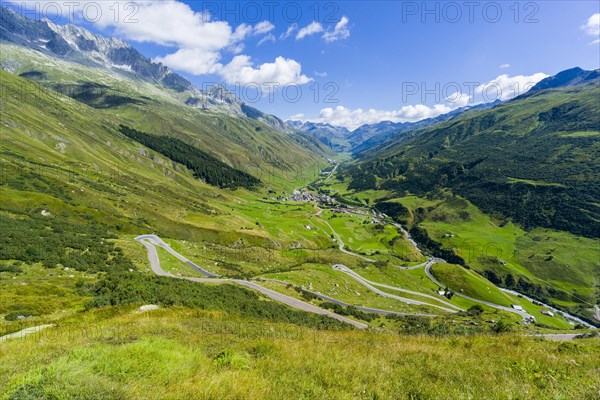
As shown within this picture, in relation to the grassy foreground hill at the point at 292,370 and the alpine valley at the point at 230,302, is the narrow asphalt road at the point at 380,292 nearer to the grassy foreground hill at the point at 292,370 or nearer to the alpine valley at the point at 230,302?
the alpine valley at the point at 230,302

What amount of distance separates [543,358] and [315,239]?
159 m

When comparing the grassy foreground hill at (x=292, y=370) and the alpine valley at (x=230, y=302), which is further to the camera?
the alpine valley at (x=230, y=302)

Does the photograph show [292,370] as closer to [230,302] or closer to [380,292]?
[230,302]

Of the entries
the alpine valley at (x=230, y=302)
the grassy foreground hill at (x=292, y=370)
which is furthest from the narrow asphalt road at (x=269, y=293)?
the grassy foreground hill at (x=292, y=370)

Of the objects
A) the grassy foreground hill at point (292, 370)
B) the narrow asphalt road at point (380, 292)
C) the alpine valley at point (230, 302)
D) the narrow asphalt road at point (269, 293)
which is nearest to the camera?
the grassy foreground hill at point (292, 370)

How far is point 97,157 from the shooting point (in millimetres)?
160000

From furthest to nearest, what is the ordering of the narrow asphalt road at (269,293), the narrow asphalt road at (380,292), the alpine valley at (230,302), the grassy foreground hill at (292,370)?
1. the narrow asphalt road at (380,292)
2. the narrow asphalt road at (269,293)
3. the alpine valley at (230,302)
4. the grassy foreground hill at (292,370)

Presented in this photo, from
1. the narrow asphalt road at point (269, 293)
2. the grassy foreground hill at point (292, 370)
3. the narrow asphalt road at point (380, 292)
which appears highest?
the grassy foreground hill at point (292, 370)

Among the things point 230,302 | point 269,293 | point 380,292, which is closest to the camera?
point 230,302

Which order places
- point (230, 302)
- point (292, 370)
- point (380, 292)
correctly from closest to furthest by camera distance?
point (292, 370) → point (230, 302) → point (380, 292)

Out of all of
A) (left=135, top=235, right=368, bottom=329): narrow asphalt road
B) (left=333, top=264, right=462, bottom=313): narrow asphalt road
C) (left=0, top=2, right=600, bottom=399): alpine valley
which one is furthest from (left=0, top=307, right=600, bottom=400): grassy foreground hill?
(left=333, top=264, right=462, bottom=313): narrow asphalt road

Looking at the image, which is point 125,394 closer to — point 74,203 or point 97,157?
point 74,203

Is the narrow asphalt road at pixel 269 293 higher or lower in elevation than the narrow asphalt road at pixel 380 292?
higher

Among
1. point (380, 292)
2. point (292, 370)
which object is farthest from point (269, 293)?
point (380, 292)
